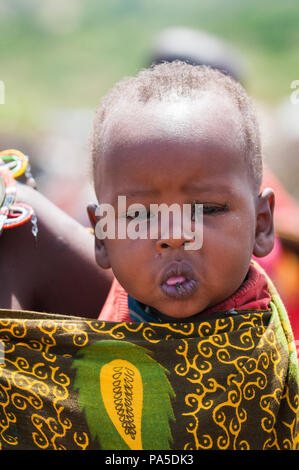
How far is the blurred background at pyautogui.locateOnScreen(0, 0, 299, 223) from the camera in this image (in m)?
7.02

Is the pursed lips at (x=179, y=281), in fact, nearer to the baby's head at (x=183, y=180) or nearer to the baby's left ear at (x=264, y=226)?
the baby's head at (x=183, y=180)

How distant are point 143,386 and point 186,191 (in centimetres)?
51

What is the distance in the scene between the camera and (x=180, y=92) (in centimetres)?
167

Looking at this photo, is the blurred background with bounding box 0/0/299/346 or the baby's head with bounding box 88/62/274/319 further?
the blurred background with bounding box 0/0/299/346

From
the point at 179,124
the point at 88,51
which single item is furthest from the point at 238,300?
the point at 88,51

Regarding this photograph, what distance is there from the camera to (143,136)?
159 cm

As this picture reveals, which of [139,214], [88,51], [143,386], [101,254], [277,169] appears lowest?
[143,386]

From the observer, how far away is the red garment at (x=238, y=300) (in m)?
1.67

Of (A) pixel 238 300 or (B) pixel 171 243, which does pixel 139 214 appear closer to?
(B) pixel 171 243

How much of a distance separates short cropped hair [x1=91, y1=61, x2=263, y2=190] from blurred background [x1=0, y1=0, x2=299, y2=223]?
4050 mm

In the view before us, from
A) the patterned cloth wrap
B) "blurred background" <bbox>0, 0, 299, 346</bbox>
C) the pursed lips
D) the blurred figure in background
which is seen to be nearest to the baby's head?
the pursed lips

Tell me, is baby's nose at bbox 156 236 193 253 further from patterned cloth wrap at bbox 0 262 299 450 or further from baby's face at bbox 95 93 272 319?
patterned cloth wrap at bbox 0 262 299 450
